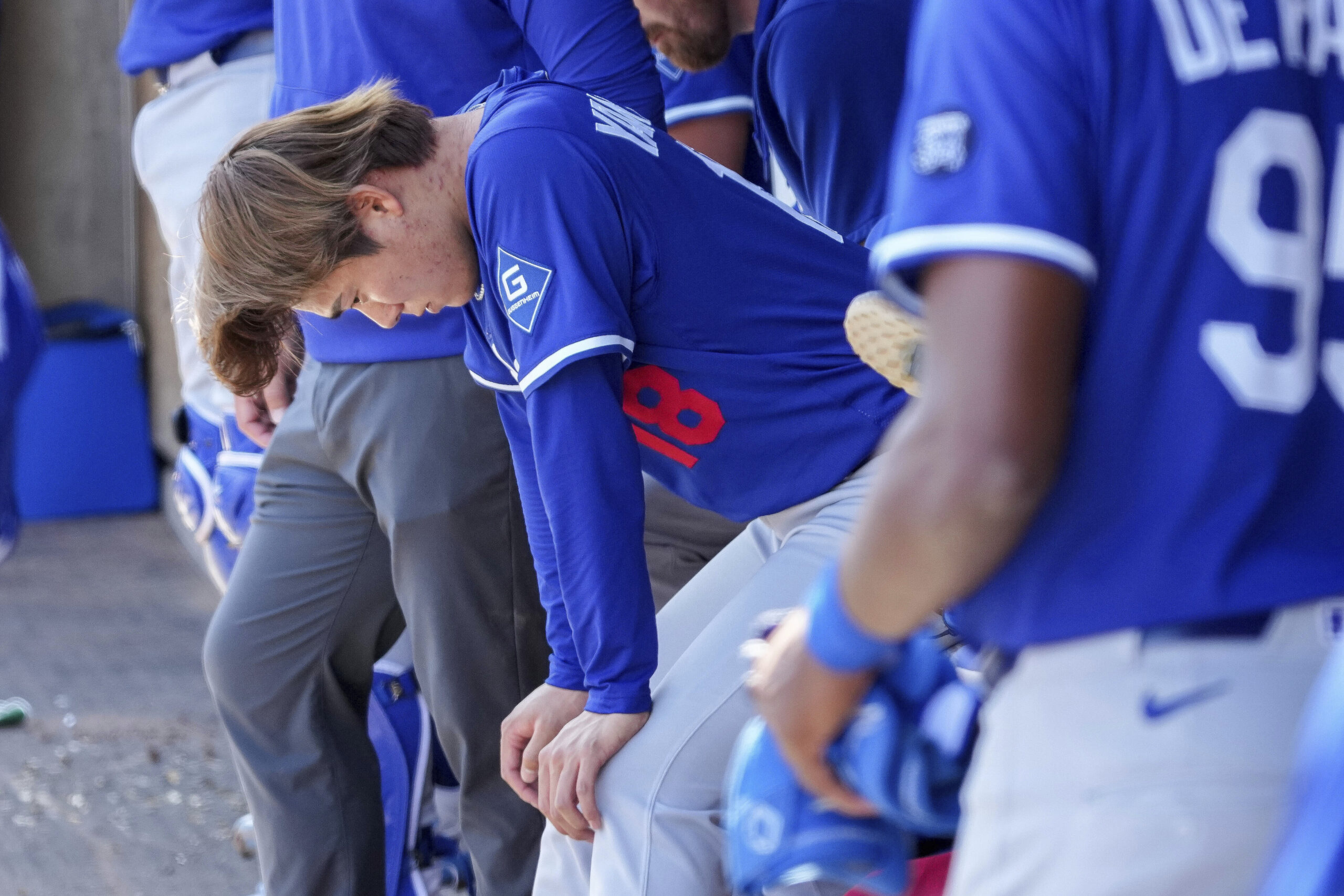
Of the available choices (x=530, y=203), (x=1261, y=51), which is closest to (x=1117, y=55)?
(x=1261, y=51)

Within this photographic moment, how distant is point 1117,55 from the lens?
0.89m

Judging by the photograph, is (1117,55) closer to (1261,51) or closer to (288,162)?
(1261,51)

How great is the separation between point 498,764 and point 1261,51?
179 cm

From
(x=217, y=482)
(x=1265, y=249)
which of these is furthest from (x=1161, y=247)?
(x=217, y=482)

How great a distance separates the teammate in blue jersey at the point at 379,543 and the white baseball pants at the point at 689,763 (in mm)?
497

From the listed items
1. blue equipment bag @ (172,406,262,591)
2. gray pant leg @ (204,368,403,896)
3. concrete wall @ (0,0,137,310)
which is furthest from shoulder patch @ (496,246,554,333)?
concrete wall @ (0,0,137,310)

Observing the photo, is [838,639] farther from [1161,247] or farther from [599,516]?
[599,516]

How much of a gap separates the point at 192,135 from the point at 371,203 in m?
1.61

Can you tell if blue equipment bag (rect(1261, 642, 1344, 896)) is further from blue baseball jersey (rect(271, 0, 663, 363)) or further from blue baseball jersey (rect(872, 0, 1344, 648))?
blue baseball jersey (rect(271, 0, 663, 363))

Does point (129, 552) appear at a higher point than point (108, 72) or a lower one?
lower

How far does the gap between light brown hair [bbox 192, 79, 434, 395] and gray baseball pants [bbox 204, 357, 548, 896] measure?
15.4 inches

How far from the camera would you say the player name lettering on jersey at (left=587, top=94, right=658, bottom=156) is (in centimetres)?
184

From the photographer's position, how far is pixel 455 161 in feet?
6.35

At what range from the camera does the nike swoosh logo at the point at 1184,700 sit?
34.3 inches
